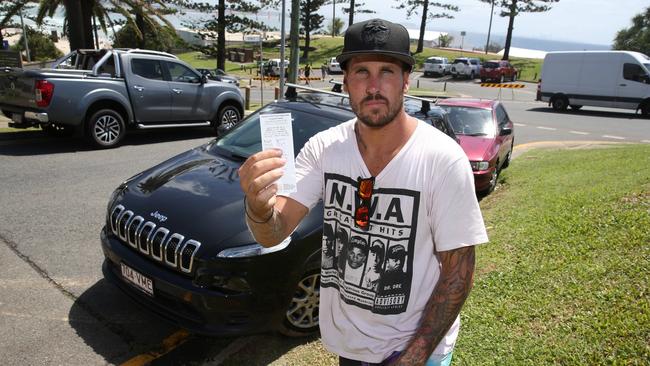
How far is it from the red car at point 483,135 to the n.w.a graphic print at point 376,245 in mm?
5790

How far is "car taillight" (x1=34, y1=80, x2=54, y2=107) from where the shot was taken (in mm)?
8141

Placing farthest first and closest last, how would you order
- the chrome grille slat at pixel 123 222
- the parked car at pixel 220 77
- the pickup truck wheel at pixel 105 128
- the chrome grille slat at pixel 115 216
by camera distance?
the parked car at pixel 220 77 < the pickup truck wheel at pixel 105 128 < the chrome grille slat at pixel 115 216 < the chrome grille slat at pixel 123 222

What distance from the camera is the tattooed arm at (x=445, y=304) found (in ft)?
5.03

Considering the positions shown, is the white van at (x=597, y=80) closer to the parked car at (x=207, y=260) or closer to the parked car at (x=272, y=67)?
the parked car at (x=272, y=67)

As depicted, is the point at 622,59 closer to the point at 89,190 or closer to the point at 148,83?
the point at 148,83

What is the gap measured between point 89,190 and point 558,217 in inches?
228

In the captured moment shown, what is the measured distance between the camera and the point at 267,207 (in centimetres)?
160

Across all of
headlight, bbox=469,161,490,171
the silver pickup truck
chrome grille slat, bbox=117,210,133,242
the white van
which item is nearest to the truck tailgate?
the silver pickup truck

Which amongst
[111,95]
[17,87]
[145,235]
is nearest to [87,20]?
[17,87]

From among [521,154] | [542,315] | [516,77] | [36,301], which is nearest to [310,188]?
[542,315]

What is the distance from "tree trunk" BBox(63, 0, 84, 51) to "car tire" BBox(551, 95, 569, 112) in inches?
761

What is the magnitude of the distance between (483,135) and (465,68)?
108 ft

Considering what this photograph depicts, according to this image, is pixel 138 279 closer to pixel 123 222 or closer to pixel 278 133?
pixel 123 222

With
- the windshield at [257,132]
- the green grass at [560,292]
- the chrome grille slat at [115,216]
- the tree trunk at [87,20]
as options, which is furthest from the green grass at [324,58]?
the chrome grille slat at [115,216]
